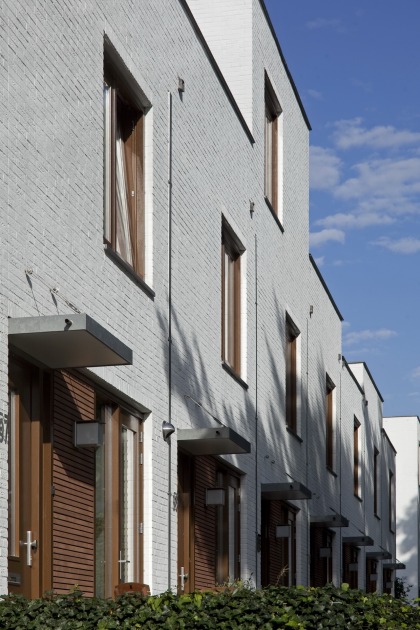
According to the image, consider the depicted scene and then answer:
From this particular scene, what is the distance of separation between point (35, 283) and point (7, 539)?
202cm

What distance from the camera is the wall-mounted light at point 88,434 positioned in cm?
1088

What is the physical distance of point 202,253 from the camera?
16.0 meters

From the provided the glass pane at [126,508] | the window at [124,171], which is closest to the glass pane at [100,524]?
the glass pane at [126,508]

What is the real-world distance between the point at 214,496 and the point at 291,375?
770cm

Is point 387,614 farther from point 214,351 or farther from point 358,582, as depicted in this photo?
point 358,582

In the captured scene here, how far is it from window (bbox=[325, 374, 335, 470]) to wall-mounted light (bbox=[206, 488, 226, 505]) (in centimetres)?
1244

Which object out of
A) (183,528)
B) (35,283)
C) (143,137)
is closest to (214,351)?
(183,528)

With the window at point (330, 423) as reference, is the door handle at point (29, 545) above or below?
below

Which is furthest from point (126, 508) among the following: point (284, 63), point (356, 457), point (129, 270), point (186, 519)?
point (356, 457)

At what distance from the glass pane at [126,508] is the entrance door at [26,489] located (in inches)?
87.8

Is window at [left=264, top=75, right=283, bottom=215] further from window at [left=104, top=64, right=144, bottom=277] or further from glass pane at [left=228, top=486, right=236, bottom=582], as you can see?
window at [left=104, top=64, right=144, bottom=277]

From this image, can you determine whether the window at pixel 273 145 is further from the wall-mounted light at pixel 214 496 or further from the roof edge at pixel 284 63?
the wall-mounted light at pixel 214 496

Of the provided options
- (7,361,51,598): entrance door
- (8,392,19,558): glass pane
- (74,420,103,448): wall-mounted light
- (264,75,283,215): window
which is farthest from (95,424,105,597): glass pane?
(264,75,283,215): window

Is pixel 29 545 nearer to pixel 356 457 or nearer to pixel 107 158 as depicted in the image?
pixel 107 158
